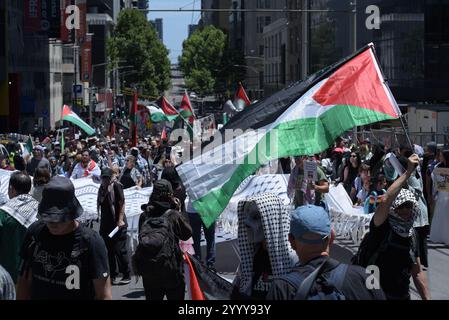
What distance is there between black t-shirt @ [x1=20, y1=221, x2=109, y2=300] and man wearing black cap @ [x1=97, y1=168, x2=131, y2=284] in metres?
5.74

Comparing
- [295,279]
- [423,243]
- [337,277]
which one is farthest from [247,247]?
[423,243]

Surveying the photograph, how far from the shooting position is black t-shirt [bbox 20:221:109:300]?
219 inches

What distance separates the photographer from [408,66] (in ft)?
155

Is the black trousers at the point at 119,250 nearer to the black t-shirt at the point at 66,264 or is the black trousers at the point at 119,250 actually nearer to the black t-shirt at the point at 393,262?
the black t-shirt at the point at 393,262

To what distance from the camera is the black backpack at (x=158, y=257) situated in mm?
7730

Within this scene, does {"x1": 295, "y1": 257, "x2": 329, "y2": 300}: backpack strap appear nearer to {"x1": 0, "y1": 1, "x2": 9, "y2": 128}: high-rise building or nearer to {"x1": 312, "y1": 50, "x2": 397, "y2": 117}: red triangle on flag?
{"x1": 312, "y1": 50, "x2": 397, "y2": 117}: red triangle on flag

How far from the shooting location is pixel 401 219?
639 cm

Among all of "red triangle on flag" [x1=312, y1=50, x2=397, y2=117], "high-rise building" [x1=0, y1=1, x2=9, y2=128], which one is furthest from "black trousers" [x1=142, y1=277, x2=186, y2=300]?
"high-rise building" [x1=0, y1=1, x2=9, y2=128]

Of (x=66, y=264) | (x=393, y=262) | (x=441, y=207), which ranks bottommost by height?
(x=441, y=207)

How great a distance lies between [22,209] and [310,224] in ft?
10.2

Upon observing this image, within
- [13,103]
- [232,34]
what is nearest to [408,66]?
[13,103]

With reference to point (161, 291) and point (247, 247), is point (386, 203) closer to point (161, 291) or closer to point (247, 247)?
point (247, 247)
